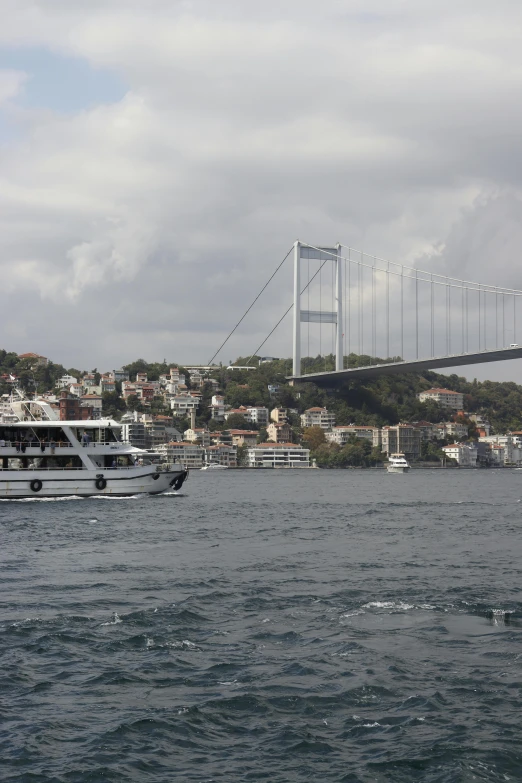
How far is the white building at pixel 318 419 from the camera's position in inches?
5354

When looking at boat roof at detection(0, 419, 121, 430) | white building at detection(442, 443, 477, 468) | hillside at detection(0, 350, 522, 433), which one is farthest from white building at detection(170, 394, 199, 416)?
boat roof at detection(0, 419, 121, 430)

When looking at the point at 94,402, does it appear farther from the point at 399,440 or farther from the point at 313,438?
the point at 399,440

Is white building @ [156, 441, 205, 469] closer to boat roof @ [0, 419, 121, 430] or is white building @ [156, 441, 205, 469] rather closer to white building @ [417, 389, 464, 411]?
white building @ [417, 389, 464, 411]

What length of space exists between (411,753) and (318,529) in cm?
1819

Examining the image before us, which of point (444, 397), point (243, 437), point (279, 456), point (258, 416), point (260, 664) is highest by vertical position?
point (444, 397)

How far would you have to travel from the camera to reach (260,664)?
10172 millimetres

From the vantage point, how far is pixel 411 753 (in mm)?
7703

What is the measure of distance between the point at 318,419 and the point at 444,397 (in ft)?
104

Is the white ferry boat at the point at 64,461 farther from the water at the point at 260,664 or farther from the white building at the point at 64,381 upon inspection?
the white building at the point at 64,381

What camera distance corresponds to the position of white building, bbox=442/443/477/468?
436 feet

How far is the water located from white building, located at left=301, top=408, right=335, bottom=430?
116 meters

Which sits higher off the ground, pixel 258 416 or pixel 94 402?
pixel 94 402

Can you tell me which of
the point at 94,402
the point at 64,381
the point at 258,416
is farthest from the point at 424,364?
the point at 64,381

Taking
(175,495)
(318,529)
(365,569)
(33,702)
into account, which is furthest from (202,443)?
(33,702)
